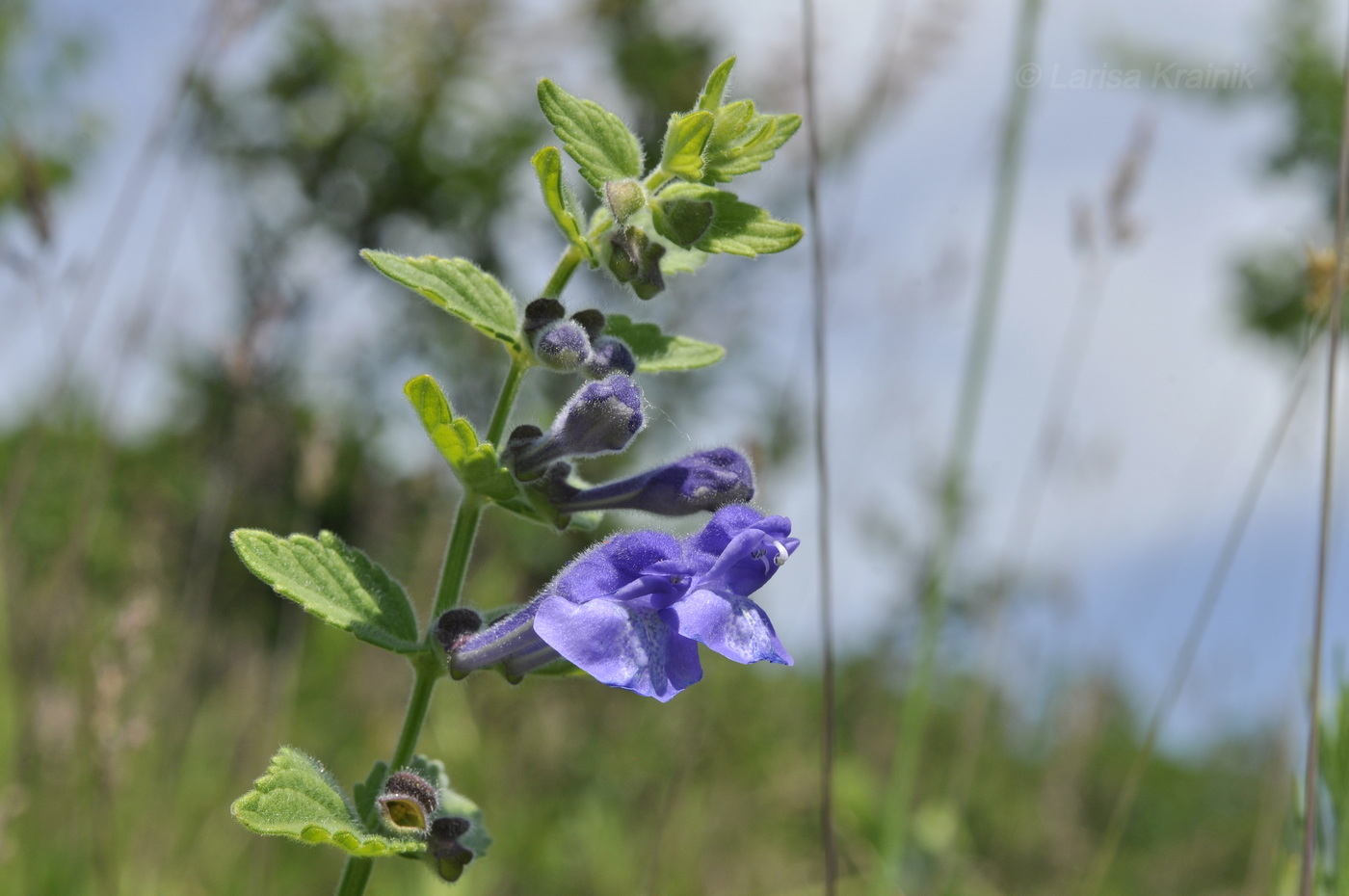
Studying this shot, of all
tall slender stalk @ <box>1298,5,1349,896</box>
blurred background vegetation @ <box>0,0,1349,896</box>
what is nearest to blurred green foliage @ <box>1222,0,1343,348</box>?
blurred background vegetation @ <box>0,0,1349,896</box>

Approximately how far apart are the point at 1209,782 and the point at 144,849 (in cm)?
687

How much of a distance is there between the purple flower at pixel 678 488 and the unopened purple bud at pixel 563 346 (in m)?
0.14

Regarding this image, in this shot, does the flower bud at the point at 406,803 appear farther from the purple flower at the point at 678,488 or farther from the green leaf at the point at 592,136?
the green leaf at the point at 592,136

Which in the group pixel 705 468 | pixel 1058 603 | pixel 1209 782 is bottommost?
pixel 1209 782

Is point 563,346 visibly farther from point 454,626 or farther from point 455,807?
point 455,807

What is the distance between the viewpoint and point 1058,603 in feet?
14.8

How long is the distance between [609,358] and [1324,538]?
3.16 ft

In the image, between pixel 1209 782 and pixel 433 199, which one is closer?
pixel 1209 782

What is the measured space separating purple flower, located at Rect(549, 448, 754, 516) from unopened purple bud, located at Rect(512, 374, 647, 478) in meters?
0.06

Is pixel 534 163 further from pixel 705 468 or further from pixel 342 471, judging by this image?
pixel 342 471

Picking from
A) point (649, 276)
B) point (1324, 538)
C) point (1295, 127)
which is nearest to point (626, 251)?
point (649, 276)

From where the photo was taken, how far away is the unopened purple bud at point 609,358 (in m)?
1.14

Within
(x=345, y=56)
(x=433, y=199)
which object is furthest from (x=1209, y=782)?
(x=345, y=56)

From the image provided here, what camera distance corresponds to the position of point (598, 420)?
1111 millimetres
